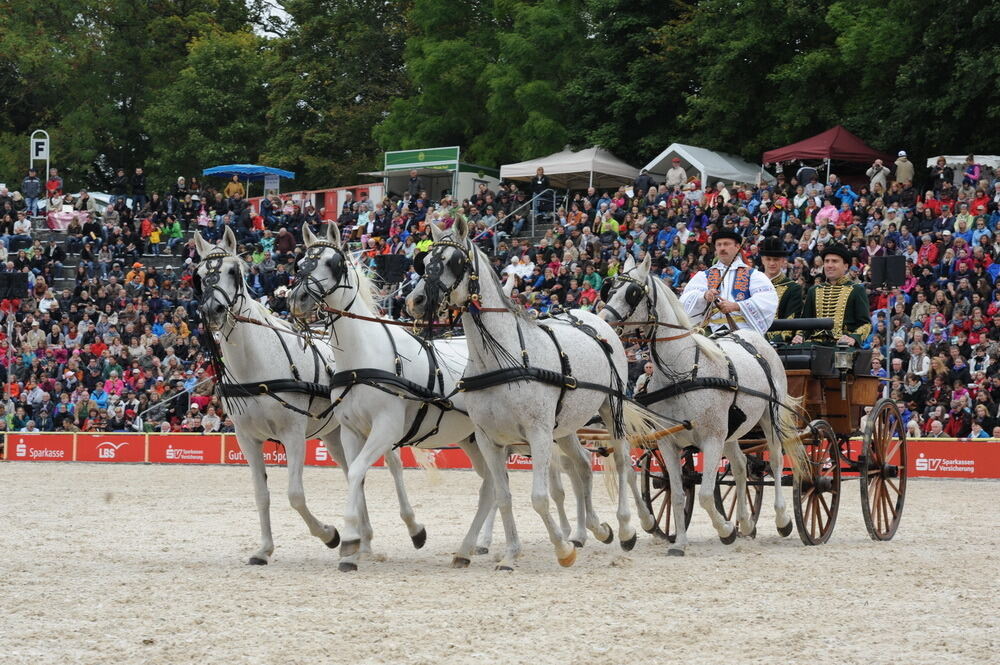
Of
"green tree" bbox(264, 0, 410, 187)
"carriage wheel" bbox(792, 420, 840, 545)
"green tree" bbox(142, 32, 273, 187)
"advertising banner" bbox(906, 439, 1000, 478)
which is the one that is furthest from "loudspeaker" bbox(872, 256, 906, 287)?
"green tree" bbox(142, 32, 273, 187)

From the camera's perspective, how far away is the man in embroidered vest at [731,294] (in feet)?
38.3

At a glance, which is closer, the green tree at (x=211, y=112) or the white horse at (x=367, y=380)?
the white horse at (x=367, y=380)

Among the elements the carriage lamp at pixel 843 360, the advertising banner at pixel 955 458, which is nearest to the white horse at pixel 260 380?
the carriage lamp at pixel 843 360

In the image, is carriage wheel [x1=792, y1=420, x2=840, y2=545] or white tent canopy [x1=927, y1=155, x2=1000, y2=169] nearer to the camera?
carriage wheel [x1=792, y1=420, x2=840, y2=545]

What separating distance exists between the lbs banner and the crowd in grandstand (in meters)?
0.51

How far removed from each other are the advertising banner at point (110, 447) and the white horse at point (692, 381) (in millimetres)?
16281

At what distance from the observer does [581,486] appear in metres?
11.1

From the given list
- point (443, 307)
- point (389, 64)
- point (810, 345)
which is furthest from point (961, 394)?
point (389, 64)

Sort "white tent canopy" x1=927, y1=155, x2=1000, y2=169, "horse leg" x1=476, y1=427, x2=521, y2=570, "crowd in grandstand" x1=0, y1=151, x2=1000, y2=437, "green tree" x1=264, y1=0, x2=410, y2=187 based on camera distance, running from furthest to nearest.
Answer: "green tree" x1=264, y1=0, x2=410, y2=187 → "white tent canopy" x1=927, y1=155, x2=1000, y2=169 → "crowd in grandstand" x1=0, y1=151, x2=1000, y2=437 → "horse leg" x1=476, y1=427, x2=521, y2=570

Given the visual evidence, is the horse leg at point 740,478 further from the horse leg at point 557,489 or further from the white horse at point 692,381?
the horse leg at point 557,489

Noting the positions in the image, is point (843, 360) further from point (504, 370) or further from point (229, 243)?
point (229, 243)

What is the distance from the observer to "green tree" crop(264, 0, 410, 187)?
156ft

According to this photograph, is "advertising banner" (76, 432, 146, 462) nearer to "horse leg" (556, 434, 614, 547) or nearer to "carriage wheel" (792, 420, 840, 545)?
"horse leg" (556, 434, 614, 547)

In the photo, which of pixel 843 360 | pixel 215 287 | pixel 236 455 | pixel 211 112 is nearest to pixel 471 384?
pixel 215 287
